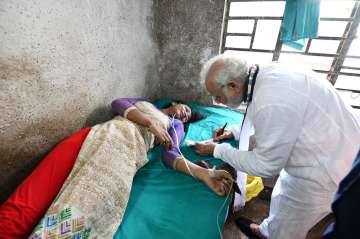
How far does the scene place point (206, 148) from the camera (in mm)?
1678

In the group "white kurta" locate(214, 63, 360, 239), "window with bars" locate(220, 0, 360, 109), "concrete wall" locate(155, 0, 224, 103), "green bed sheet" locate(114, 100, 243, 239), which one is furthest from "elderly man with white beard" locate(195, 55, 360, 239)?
"concrete wall" locate(155, 0, 224, 103)

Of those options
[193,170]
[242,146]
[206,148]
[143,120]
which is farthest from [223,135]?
[143,120]

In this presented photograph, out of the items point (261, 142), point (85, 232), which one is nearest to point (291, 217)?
point (261, 142)

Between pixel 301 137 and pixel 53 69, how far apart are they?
5.29ft

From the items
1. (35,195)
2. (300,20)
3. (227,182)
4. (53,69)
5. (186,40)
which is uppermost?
(300,20)

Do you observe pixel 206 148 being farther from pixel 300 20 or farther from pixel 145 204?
pixel 300 20

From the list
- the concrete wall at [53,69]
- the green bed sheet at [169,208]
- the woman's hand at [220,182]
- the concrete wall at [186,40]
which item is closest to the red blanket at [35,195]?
the concrete wall at [53,69]

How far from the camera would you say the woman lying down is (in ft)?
3.30

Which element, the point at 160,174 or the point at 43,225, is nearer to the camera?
the point at 43,225

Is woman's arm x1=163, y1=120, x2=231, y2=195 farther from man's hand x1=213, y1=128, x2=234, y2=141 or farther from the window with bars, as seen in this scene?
the window with bars

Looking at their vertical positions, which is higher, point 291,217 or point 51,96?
point 51,96

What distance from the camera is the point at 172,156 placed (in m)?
1.63

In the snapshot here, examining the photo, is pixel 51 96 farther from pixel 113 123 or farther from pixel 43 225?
pixel 43 225

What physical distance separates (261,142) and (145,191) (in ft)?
2.80
